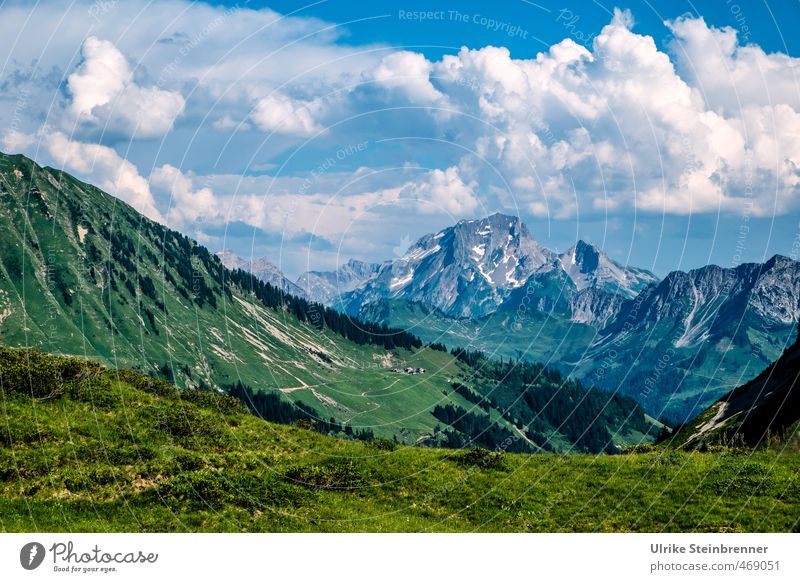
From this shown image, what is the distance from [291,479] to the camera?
43.3 m

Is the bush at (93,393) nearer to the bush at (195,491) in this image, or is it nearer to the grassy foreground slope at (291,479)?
the grassy foreground slope at (291,479)

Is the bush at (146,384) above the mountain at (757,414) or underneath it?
underneath

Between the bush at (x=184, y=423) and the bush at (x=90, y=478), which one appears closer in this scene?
the bush at (x=90, y=478)

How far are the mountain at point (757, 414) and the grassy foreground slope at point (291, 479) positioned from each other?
2.94m

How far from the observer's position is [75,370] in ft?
169

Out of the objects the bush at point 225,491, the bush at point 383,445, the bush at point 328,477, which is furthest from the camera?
the bush at point 383,445

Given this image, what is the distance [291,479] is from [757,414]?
100ft

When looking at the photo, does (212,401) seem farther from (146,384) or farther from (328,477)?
(328,477)

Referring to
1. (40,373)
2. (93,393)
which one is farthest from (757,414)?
(40,373)

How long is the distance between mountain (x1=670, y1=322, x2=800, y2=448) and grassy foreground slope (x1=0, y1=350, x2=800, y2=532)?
116 inches

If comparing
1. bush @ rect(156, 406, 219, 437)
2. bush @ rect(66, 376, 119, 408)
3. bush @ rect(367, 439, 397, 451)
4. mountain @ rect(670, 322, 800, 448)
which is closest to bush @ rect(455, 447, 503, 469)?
bush @ rect(367, 439, 397, 451)

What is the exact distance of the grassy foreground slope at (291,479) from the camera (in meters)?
37.2

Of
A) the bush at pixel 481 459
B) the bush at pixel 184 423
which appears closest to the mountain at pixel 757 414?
the bush at pixel 481 459
